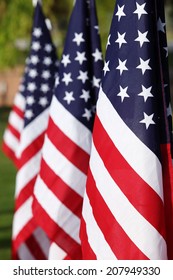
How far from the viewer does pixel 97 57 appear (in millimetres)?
6109

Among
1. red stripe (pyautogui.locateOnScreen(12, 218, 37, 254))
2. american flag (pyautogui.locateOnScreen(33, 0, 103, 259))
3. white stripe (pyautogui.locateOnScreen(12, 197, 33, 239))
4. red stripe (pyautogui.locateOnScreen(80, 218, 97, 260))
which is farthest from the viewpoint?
white stripe (pyautogui.locateOnScreen(12, 197, 33, 239))

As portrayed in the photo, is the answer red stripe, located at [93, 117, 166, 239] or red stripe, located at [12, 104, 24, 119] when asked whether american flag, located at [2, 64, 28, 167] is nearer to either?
red stripe, located at [12, 104, 24, 119]

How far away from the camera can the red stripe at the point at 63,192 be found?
6.15m

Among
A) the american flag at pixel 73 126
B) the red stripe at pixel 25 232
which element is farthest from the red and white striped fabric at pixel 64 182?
the red stripe at pixel 25 232

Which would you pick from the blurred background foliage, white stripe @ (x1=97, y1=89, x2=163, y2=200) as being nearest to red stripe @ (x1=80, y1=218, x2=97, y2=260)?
white stripe @ (x1=97, y1=89, x2=163, y2=200)

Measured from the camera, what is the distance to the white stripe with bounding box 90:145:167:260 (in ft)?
14.1

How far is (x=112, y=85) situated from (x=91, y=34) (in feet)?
5.47

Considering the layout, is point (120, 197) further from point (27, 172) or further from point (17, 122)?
point (17, 122)

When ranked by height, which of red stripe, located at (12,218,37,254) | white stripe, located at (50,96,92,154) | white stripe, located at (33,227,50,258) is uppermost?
white stripe, located at (50,96,92,154)

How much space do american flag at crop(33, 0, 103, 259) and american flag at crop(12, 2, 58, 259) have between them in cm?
130

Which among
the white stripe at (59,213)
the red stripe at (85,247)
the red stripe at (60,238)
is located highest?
the red stripe at (85,247)

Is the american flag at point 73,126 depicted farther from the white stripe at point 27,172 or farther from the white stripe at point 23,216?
the white stripe at point 27,172
